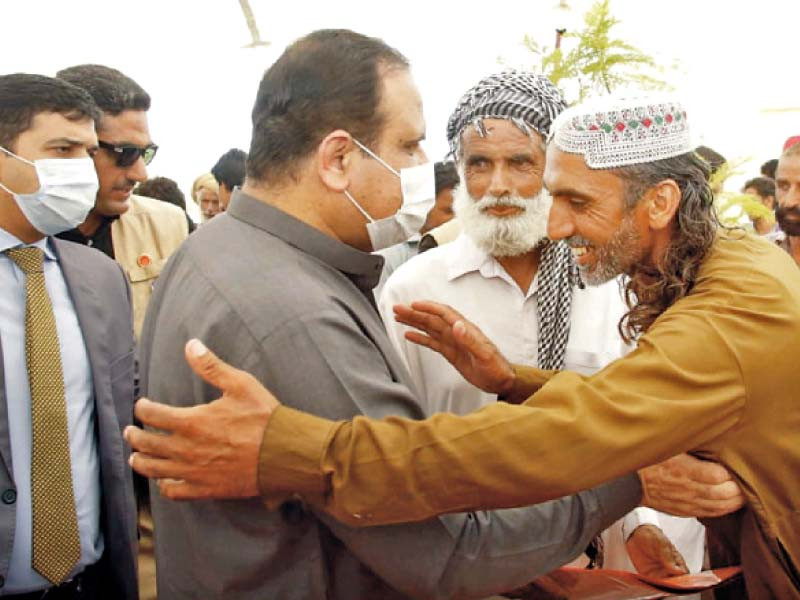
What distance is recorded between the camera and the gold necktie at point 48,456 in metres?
2.30

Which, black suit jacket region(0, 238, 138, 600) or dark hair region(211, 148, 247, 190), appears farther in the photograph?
dark hair region(211, 148, 247, 190)

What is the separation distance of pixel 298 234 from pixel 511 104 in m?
1.32

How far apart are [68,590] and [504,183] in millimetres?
1834

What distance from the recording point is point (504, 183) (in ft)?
9.05

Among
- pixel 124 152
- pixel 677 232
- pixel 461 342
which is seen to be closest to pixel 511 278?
pixel 461 342

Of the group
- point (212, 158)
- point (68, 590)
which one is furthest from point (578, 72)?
point (212, 158)

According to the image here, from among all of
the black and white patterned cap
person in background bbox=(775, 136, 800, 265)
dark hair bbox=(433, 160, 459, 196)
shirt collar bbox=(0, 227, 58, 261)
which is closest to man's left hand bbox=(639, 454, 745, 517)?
the black and white patterned cap

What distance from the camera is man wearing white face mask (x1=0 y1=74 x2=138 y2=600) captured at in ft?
7.55

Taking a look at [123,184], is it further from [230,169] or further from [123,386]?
[230,169]

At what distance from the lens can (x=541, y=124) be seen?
272 centimetres

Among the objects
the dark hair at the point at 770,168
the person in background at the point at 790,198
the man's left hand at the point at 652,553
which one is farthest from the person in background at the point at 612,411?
the dark hair at the point at 770,168

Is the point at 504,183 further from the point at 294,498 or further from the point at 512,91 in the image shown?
the point at 294,498

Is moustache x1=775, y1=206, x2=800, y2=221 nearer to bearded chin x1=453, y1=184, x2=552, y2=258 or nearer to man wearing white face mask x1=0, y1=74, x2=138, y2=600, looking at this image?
bearded chin x1=453, y1=184, x2=552, y2=258

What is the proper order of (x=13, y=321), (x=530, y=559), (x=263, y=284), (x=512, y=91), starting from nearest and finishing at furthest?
1. (x=263, y=284)
2. (x=530, y=559)
3. (x=13, y=321)
4. (x=512, y=91)
